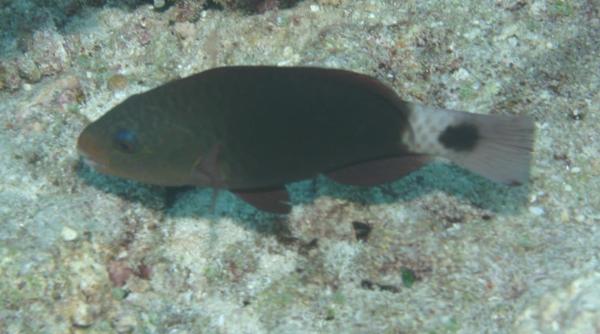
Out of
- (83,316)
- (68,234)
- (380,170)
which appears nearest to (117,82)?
(68,234)

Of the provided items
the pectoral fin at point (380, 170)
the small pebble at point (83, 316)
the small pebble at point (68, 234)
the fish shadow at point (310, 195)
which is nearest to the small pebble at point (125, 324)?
the small pebble at point (83, 316)

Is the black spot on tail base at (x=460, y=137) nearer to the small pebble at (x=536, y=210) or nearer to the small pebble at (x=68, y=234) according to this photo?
the small pebble at (x=536, y=210)

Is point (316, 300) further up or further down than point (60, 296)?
further up

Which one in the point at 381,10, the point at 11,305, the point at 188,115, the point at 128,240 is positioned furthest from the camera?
the point at 381,10

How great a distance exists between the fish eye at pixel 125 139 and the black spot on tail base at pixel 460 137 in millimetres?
1479

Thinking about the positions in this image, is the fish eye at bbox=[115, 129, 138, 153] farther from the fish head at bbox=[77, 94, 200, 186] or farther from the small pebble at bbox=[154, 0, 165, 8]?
the small pebble at bbox=[154, 0, 165, 8]

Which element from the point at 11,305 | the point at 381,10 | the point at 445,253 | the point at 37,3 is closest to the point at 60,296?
the point at 11,305

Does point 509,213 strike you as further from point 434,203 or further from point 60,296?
point 60,296

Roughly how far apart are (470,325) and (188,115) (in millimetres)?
1657

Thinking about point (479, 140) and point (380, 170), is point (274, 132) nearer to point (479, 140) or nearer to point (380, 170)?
point (380, 170)

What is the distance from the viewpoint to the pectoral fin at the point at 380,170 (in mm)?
2840

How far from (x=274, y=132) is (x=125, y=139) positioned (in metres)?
0.68

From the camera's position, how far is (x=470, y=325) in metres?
2.65

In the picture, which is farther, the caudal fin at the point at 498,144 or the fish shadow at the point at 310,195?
the fish shadow at the point at 310,195
